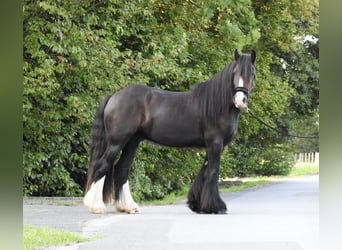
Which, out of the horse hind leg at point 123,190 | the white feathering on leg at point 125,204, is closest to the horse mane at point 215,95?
the horse hind leg at point 123,190

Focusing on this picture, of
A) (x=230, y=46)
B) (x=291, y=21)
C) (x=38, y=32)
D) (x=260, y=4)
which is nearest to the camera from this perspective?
(x=38, y=32)

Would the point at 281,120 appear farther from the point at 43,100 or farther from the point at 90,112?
the point at 43,100

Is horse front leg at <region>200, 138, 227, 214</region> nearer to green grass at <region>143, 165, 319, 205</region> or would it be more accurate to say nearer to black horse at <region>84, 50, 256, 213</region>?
black horse at <region>84, 50, 256, 213</region>

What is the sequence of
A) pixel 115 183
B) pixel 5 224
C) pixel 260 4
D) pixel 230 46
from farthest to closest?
pixel 260 4 → pixel 230 46 → pixel 115 183 → pixel 5 224

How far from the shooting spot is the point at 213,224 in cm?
435

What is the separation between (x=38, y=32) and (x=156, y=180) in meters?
2.41

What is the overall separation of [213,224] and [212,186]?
58 cm

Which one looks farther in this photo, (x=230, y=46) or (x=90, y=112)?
(x=230, y=46)

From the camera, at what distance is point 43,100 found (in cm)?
704

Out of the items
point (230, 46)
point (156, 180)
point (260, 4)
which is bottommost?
point (156, 180)

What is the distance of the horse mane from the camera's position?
4.74 metres

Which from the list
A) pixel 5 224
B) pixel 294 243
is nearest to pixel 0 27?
pixel 5 224

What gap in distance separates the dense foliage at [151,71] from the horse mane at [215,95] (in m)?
1.49

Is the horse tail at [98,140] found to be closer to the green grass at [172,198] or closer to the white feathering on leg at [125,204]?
the white feathering on leg at [125,204]
